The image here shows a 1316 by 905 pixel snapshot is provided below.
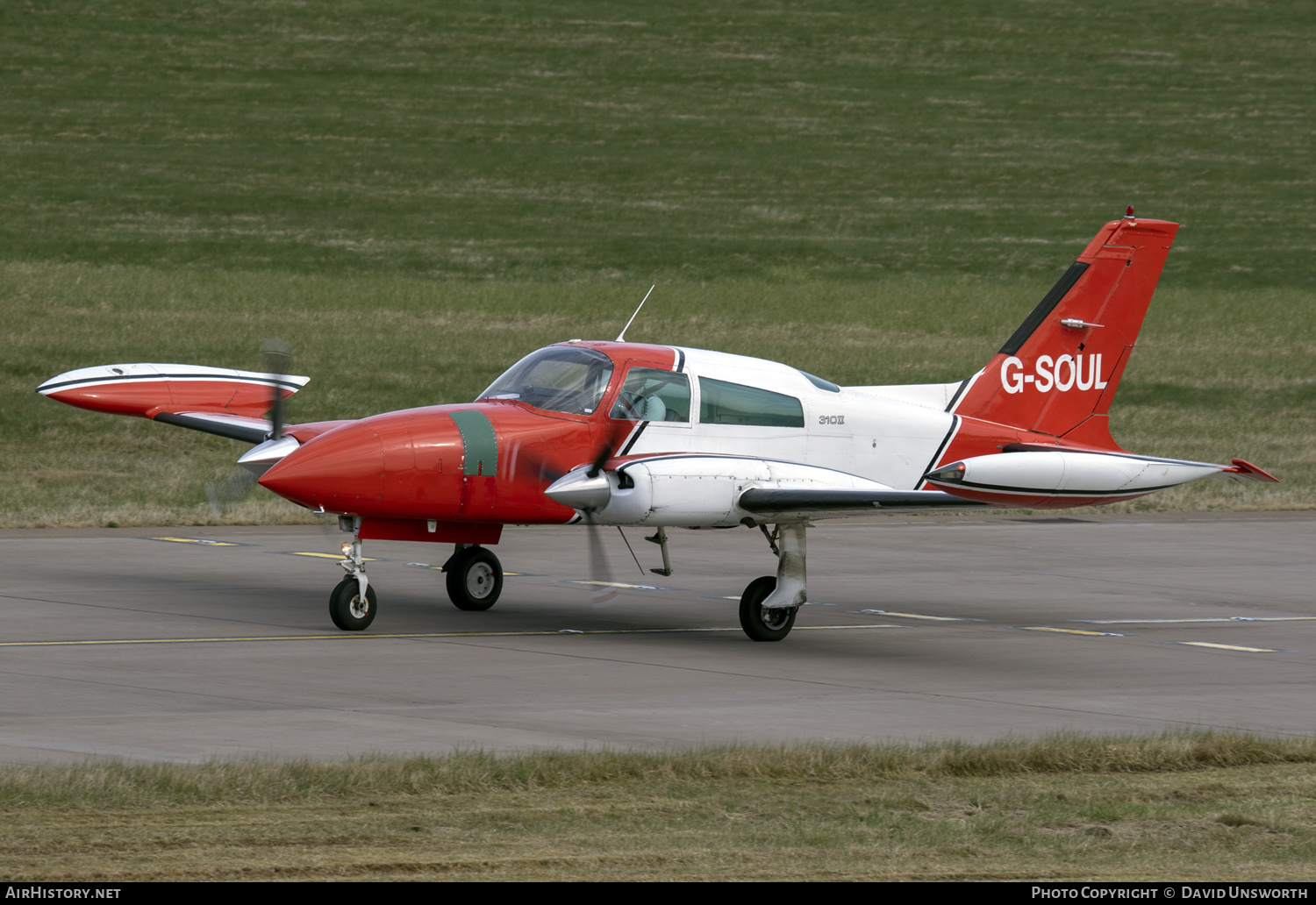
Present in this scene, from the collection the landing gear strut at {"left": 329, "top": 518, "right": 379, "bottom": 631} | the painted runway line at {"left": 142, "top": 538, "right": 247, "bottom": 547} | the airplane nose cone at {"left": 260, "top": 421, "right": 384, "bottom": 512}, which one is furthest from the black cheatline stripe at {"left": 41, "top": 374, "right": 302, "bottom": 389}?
the airplane nose cone at {"left": 260, "top": 421, "right": 384, "bottom": 512}

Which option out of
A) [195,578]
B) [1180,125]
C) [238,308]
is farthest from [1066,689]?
[1180,125]

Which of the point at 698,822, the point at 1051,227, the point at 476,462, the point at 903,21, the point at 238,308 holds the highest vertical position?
the point at 903,21

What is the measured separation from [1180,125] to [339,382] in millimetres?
46255

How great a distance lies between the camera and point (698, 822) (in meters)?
10.7

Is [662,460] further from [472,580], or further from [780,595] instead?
[472,580]

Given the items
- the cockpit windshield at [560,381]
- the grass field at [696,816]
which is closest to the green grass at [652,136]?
the cockpit windshield at [560,381]

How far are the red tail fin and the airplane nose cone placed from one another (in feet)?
24.4

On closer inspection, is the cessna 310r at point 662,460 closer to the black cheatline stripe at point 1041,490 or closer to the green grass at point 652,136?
the black cheatline stripe at point 1041,490

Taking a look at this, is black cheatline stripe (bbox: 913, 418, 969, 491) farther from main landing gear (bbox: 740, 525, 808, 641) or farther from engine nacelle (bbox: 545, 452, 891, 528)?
main landing gear (bbox: 740, 525, 808, 641)

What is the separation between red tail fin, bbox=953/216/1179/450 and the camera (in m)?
21.2

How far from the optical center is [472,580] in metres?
19.7

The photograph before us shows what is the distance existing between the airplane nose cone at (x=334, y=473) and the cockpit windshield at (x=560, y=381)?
1.80m

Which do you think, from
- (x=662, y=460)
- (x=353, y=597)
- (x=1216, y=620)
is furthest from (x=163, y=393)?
(x=1216, y=620)

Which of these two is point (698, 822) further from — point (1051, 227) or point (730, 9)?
point (730, 9)
